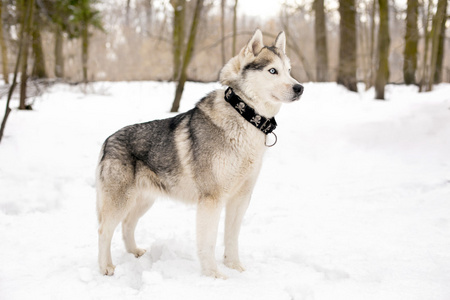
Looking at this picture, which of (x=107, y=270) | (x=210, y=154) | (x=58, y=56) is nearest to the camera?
(x=210, y=154)

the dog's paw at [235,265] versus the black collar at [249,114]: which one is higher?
the black collar at [249,114]

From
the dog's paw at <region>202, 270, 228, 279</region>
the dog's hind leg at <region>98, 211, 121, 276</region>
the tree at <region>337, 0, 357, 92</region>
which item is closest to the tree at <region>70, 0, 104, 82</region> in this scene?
the tree at <region>337, 0, 357, 92</region>

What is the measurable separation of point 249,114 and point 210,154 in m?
0.50

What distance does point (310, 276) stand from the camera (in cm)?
327

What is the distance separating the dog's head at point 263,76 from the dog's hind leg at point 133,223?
1.59 metres

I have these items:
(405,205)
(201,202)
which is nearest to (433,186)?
(405,205)

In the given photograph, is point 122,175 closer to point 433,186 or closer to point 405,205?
point 405,205

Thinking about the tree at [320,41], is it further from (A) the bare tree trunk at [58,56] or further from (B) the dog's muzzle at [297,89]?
(B) the dog's muzzle at [297,89]

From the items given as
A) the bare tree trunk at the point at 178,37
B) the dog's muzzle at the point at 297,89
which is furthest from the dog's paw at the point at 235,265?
the bare tree trunk at the point at 178,37

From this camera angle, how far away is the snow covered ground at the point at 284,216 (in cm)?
313

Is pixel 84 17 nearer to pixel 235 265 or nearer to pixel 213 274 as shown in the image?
pixel 235 265

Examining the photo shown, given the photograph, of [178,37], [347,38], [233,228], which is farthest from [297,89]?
[347,38]

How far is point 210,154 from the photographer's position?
10.7 ft

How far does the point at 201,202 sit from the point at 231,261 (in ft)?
2.49
